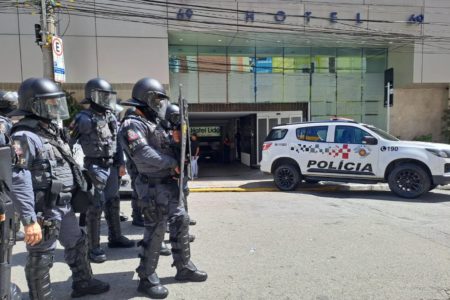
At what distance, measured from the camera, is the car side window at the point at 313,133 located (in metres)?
8.80

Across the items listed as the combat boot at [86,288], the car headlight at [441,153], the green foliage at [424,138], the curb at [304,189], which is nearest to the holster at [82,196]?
the combat boot at [86,288]

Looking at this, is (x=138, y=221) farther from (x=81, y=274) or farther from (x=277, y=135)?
(x=277, y=135)

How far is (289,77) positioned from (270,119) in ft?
6.17

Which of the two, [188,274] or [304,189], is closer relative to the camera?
[188,274]

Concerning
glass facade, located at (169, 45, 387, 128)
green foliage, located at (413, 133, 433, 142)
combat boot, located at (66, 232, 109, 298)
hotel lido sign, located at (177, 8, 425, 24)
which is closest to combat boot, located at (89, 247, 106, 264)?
combat boot, located at (66, 232, 109, 298)

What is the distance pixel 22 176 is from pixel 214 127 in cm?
1773

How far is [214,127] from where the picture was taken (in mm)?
20109

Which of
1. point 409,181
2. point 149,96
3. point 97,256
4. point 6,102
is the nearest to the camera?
point 149,96

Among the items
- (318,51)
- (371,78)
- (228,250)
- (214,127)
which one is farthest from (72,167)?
(214,127)

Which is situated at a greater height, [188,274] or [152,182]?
[152,182]

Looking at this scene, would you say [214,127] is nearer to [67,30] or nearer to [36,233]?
[67,30]

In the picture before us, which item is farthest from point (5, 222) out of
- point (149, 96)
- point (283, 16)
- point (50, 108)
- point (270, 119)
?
point (270, 119)

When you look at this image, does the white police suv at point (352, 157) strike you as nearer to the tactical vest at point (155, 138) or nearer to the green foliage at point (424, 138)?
the tactical vest at point (155, 138)

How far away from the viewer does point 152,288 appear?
3238 mm
